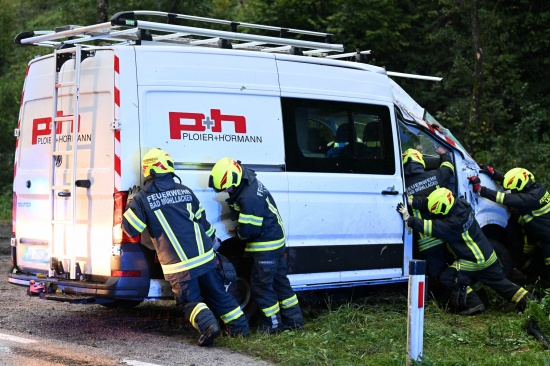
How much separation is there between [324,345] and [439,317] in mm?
1917

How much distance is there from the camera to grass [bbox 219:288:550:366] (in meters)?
6.29

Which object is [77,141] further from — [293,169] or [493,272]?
[493,272]

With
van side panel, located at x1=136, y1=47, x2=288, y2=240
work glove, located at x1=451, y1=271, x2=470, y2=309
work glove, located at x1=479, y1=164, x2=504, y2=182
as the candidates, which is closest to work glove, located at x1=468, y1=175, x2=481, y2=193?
work glove, located at x1=479, y1=164, x2=504, y2=182

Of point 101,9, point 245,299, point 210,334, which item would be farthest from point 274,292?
point 101,9

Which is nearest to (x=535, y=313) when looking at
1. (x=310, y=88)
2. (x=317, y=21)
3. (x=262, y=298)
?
(x=262, y=298)

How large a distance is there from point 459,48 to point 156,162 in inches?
492

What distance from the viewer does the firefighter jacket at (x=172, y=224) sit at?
6.75m

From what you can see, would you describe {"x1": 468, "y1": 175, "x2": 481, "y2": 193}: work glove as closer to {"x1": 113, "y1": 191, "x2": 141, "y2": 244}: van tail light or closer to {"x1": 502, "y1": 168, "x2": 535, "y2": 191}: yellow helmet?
{"x1": 502, "y1": 168, "x2": 535, "y2": 191}: yellow helmet

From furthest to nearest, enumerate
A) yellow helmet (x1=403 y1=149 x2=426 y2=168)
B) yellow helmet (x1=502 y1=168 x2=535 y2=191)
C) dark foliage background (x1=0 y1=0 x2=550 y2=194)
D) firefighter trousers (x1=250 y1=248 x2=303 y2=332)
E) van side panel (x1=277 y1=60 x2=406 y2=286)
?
dark foliage background (x1=0 y1=0 x2=550 y2=194) < yellow helmet (x1=502 y1=168 x2=535 y2=191) < yellow helmet (x1=403 y1=149 x2=426 y2=168) < van side panel (x1=277 y1=60 x2=406 y2=286) < firefighter trousers (x1=250 y1=248 x2=303 y2=332)

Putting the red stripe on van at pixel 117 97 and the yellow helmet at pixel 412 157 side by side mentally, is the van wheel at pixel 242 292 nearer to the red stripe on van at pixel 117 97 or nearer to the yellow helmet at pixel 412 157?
the red stripe on van at pixel 117 97

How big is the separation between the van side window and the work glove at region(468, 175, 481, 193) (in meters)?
1.18

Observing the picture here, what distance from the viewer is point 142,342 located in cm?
697

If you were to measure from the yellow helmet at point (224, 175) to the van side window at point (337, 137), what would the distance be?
0.77 meters

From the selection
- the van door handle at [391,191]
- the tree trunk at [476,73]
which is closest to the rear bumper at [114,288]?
the van door handle at [391,191]
